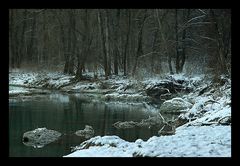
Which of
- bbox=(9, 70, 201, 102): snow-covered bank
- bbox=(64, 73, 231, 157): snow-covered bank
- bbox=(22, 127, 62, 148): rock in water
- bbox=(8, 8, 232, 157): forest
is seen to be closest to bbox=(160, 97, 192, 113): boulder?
bbox=(8, 8, 232, 157): forest

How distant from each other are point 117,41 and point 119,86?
28.6ft

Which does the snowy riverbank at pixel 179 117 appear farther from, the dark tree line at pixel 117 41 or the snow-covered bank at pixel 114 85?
the dark tree line at pixel 117 41

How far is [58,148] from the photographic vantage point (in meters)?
12.7

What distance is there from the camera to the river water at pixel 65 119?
42.2 feet

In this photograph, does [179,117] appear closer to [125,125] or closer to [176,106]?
[125,125]

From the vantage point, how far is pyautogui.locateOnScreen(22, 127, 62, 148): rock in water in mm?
13352

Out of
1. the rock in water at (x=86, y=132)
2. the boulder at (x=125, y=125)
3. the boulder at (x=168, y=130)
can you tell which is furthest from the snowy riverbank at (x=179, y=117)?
the rock in water at (x=86, y=132)

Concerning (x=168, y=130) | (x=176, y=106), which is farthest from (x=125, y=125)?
(x=176, y=106)

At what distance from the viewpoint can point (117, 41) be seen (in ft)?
125

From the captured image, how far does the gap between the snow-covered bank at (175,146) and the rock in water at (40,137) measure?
298 centimetres

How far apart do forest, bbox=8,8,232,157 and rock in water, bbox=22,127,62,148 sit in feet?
0.11
